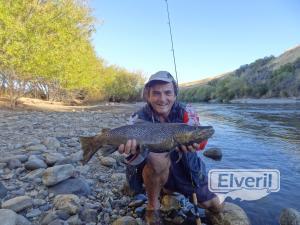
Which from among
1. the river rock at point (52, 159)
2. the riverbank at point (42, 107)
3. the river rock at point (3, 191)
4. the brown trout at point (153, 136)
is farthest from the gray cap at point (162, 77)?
the riverbank at point (42, 107)

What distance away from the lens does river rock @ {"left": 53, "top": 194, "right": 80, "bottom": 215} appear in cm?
416

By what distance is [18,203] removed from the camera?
4.08 m

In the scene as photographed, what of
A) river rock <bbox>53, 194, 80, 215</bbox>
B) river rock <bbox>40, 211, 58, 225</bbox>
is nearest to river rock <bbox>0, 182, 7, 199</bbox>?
river rock <bbox>53, 194, 80, 215</bbox>

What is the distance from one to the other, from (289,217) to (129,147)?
2.31m

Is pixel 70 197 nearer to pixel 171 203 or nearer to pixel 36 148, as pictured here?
pixel 171 203

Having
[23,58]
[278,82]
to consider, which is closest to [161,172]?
[23,58]

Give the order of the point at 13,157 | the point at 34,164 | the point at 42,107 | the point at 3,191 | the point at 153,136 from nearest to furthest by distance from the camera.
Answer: the point at 153,136, the point at 3,191, the point at 34,164, the point at 13,157, the point at 42,107

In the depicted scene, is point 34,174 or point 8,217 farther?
point 34,174

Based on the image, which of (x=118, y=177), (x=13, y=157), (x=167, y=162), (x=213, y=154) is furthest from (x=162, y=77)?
(x=213, y=154)

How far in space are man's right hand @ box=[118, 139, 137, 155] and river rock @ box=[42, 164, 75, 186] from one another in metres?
1.33

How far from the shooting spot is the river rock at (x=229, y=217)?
4.36 metres

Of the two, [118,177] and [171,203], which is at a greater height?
[118,177]

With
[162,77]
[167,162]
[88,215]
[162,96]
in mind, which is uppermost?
[162,77]

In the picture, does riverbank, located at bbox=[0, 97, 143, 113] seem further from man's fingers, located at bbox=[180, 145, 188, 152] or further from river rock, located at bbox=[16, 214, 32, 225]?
man's fingers, located at bbox=[180, 145, 188, 152]
